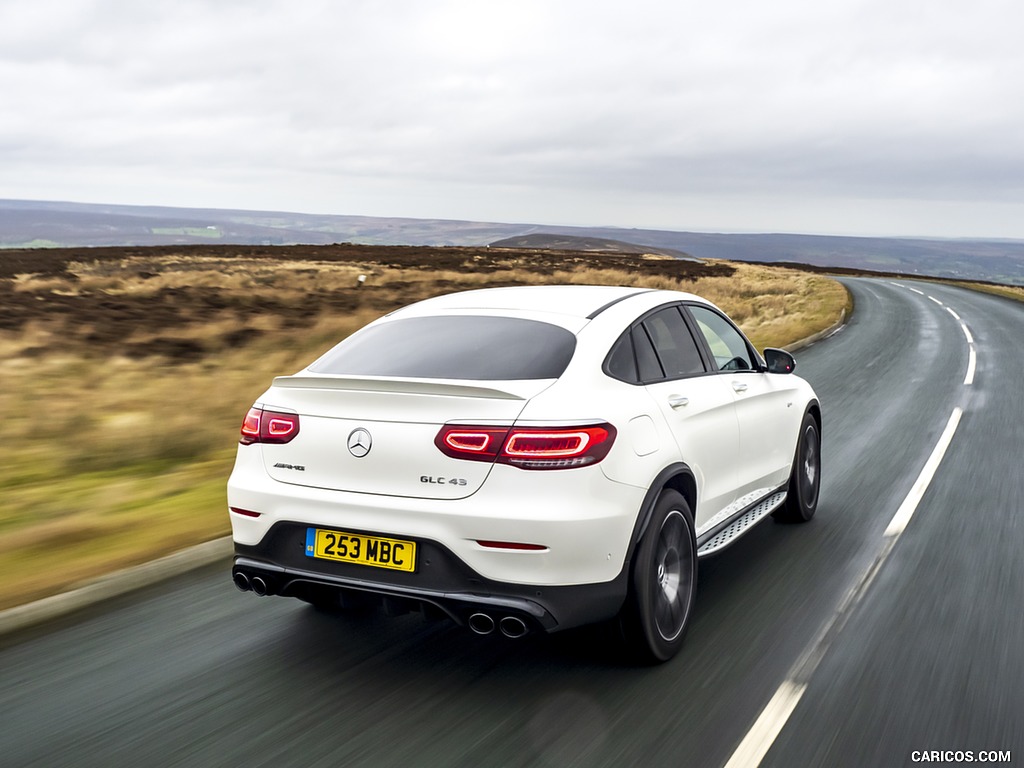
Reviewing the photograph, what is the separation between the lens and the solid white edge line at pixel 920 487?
661cm

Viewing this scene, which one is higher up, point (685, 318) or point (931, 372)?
point (685, 318)

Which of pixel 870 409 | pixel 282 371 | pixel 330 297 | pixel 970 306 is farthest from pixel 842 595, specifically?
pixel 970 306

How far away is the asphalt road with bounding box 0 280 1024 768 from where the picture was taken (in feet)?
11.4

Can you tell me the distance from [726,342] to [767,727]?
9.32 ft

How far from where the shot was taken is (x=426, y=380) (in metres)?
3.98

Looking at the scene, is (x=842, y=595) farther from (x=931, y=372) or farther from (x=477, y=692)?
(x=931, y=372)

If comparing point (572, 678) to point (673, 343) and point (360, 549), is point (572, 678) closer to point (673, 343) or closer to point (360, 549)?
point (360, 549)

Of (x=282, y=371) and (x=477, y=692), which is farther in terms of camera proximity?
(x=282, y=371)

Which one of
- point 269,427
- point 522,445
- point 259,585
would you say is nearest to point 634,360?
point 522,445

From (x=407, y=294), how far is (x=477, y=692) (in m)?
26.0

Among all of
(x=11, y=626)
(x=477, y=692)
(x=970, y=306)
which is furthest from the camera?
(x=970, y=306)

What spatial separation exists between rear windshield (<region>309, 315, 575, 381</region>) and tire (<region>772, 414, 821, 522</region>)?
276 centimetres

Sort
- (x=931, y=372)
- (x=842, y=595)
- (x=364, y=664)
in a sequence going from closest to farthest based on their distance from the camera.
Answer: (x=364, y=664)
(x=842, y=595)
(x=931, y=372)

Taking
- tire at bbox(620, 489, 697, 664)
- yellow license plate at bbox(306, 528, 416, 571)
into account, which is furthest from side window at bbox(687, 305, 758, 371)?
yellow license plate at bbox(306, 528, 416, 571)
